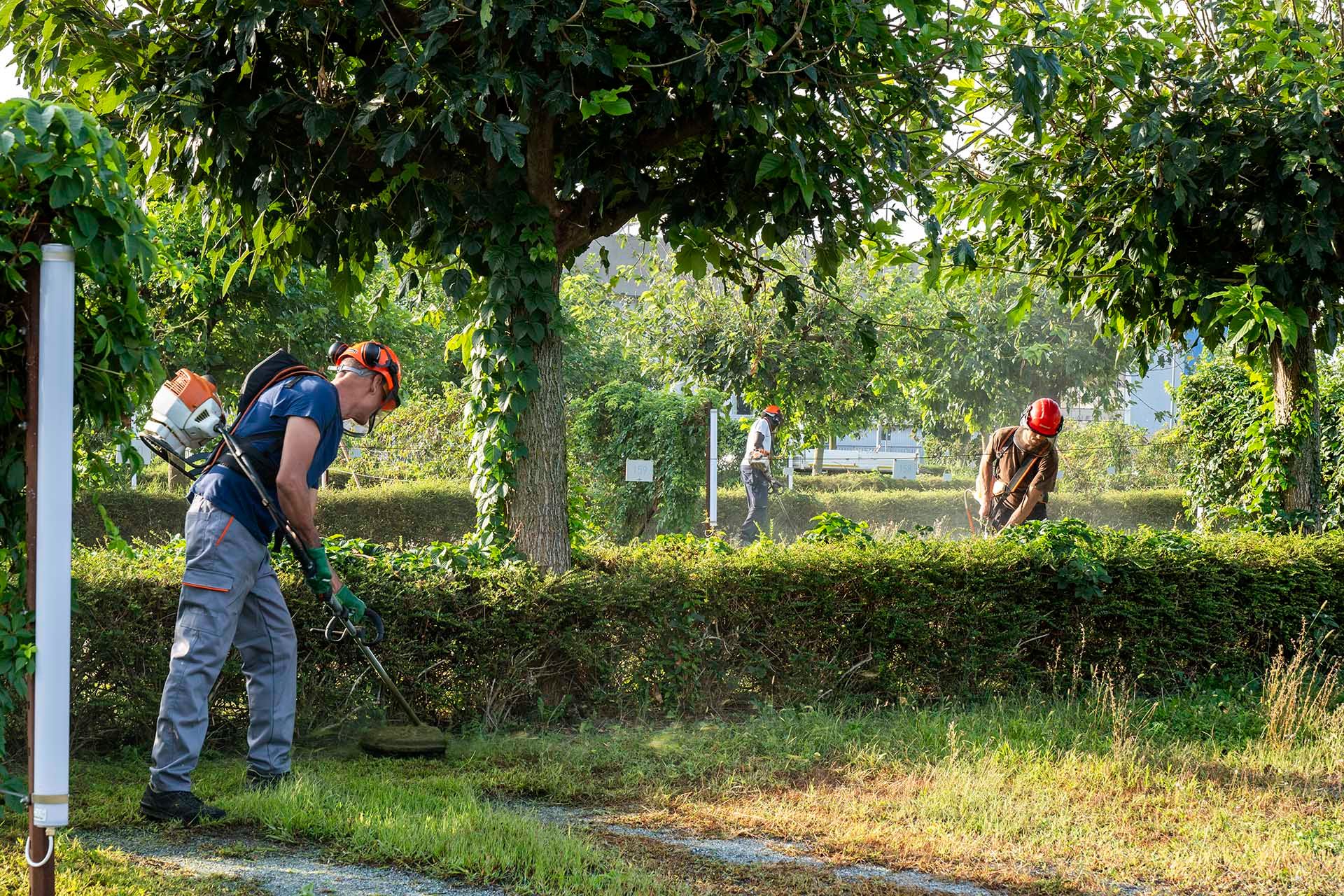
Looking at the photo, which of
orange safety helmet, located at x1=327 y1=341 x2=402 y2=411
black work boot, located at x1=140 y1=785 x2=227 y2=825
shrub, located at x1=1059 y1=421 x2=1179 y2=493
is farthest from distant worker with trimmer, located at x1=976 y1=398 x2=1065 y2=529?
shrub, located at x1=1059 y1=421 x2=1179 y2=493

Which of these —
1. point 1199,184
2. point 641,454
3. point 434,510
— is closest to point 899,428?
point 641,454

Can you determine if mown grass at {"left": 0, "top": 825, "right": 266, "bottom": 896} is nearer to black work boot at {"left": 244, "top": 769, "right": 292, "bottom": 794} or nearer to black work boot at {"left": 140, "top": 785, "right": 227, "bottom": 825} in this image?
black work boot at {"left": 140, "top": 785, "right": 227, "bottom": 825}

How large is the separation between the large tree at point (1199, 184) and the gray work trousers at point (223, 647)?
399cm

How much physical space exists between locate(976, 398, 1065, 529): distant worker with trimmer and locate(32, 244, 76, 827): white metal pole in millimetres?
7075

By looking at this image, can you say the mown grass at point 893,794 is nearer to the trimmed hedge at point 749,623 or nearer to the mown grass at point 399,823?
the mown grass at point 399,823

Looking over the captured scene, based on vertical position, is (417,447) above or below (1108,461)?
above

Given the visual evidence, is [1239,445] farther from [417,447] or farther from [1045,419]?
[417,447]

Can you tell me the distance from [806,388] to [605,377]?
399 inches

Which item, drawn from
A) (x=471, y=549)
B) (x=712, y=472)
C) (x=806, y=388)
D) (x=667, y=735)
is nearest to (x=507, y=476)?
(x=471, y=549)

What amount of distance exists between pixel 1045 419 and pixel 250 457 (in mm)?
6165

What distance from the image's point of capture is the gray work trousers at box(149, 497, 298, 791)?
4.51 meters

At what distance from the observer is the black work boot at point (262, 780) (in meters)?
4.80

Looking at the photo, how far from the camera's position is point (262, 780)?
488 cm

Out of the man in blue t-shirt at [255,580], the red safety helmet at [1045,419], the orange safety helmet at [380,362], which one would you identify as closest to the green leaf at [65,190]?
the man in blue t-shirt at [255,580]
